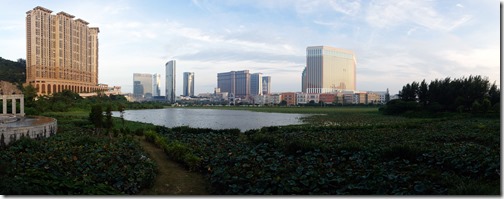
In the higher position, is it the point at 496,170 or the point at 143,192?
the point at 496,170

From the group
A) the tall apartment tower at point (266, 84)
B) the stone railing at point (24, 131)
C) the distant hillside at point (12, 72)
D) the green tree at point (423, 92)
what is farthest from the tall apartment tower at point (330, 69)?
the stone railing at point (24, 131)

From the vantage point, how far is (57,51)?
54.4m

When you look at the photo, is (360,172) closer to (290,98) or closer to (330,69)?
(330,69)

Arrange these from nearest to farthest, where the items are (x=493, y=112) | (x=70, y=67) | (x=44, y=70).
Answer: (x=493, y=112) → (x=44, y=70) → (x=70, y=67)

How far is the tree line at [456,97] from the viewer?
1024 inches

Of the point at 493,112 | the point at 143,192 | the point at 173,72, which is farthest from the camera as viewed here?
the point at 173,72

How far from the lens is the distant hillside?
160 feet

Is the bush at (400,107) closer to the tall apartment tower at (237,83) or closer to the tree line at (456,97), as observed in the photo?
the tree line at (456,97)

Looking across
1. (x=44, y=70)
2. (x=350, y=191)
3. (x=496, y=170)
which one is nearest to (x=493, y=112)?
(x=496, y=170)

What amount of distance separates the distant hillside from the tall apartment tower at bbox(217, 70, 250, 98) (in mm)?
84592

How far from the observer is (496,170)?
17.5 ft

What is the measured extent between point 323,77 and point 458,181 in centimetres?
9056

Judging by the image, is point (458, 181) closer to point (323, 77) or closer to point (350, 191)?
point (350, 191)

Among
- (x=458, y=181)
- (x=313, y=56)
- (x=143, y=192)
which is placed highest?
(x=313, y=56)
